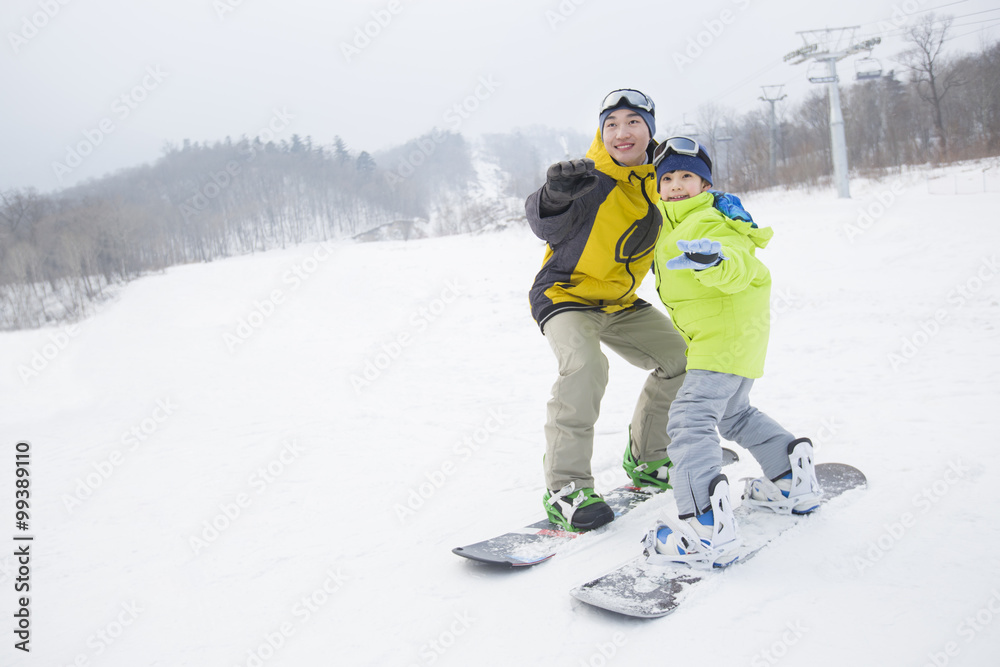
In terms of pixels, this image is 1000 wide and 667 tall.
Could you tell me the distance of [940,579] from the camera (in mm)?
1771

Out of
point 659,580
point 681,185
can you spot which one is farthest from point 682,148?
point 659,580

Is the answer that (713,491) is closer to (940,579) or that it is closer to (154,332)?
(940,579)

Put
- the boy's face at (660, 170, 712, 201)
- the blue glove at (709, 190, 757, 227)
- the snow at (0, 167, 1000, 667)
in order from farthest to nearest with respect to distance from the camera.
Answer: the boy's face at (660, 170, 712, 201), the blue glove at (709, 190, 757, 227), the snow at (0, 167, 1000, 667)

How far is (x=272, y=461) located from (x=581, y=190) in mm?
2764

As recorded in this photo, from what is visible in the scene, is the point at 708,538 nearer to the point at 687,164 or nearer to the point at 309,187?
the point at 687,164

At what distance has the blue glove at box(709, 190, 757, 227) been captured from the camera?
2.08 m

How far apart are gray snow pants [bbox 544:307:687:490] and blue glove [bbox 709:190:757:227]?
2.51ft

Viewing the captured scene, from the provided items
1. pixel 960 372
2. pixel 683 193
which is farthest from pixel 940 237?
pixel 683 193

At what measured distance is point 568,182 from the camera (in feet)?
7.47

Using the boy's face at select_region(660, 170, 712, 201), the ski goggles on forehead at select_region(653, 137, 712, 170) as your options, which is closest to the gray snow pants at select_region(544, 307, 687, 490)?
the boy's face at select_region(660, 170, 712, 201)

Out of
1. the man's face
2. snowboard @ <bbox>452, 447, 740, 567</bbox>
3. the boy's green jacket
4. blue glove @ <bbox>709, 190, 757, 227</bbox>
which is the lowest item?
snowboard @ <bbox>452, 447, 740, 567</bbox>

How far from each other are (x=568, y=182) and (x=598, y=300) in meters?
0.65

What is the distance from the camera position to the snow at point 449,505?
1.69m

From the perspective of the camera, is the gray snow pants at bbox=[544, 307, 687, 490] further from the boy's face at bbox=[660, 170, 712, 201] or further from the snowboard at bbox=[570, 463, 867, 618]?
the boy's face at bbox=[660, 170, 712, 201]
